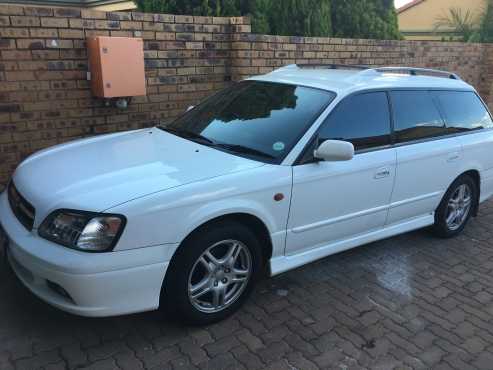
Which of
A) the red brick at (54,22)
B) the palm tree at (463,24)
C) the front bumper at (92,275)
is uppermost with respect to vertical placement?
the palm tree at (463,24)

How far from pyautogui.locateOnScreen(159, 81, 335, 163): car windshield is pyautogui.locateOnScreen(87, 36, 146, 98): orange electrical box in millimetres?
1071

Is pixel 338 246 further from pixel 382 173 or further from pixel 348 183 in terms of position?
pixel 382 173

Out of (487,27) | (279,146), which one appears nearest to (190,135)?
(279,146)

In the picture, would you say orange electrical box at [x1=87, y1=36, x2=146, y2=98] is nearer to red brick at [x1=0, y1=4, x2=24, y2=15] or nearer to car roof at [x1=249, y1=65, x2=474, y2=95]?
red brick at [x1=0, y1=4, x2=24, y2=15]

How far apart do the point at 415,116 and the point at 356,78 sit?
0.73 m

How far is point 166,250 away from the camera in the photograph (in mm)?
2812

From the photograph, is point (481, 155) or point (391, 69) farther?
point (481, 155)

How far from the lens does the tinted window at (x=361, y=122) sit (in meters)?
3.65

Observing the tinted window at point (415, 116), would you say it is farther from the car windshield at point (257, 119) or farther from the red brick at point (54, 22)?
the red brick at point (54, 22)

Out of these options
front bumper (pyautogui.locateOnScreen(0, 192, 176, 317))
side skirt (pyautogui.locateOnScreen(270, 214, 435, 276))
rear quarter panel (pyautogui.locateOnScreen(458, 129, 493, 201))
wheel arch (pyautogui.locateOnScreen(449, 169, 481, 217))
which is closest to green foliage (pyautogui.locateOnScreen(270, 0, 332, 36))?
rear quarter panel (pyautogui.locateOnScreen(458, 129, 493, 201))

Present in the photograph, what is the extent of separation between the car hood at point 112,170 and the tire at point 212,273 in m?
0.40

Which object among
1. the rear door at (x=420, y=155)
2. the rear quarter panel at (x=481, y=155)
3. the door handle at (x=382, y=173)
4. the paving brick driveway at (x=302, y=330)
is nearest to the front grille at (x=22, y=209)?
the paving brick driveway at (x=302, y=330)

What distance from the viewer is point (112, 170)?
310 cm

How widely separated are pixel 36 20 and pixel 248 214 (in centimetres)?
307
